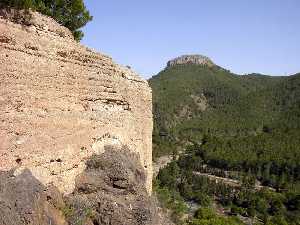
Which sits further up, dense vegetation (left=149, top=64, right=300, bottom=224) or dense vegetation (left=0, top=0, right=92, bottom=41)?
dense vegetation (left=0, top=0, right=92, bottom=41)

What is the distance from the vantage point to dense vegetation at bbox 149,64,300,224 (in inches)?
3295

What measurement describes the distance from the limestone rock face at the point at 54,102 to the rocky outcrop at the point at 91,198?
0.42m

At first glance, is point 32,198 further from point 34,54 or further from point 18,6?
point 18,6

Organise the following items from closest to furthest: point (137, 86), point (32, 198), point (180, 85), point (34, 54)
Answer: point (32, 198) < point (34, 54) < point (137, 86) < point (180, 85)

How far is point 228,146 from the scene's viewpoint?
126 meters

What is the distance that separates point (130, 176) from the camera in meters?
20.5

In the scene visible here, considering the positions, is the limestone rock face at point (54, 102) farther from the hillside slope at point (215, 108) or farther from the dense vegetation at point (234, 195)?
the hillside slope at point (215, 108)

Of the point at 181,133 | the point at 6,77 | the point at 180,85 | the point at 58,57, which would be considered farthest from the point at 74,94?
the point at 180,85

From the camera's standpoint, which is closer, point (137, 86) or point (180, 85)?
point (137, 86)

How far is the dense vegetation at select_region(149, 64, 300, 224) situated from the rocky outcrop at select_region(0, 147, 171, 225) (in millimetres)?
32132

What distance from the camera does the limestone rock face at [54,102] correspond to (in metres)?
15.1

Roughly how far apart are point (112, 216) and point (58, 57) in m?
6.58

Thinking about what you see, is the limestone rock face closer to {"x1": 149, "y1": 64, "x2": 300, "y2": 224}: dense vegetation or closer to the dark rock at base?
the dark rock at base

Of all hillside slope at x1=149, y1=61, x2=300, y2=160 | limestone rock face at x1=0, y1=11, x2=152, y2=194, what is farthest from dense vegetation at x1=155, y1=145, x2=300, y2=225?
limestone rock face at x1=0, y1=11, x2=152, y2=194
